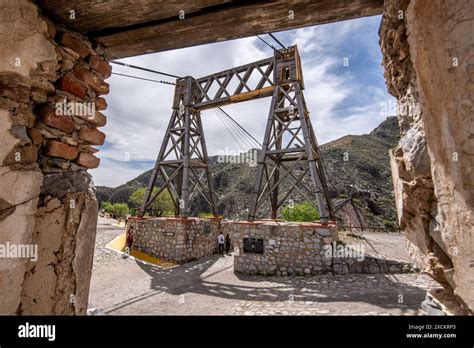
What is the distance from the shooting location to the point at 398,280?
6.36m

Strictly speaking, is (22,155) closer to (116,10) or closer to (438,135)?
(116,10)

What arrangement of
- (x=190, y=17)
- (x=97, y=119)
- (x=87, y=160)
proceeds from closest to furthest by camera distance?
(x=190, y=17) → (x=87, y=160) → (x=97, y=119)

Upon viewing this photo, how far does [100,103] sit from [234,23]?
1.48m

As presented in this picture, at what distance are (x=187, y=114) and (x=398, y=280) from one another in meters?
10.8

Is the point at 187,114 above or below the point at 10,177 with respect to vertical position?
above

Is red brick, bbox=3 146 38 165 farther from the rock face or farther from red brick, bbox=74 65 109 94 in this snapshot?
the rock face

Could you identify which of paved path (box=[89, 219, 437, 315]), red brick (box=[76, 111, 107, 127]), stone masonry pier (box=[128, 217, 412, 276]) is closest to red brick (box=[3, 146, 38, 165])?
red brick (box=[76, 111, 107, 127])

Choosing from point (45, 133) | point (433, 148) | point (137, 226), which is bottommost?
point (137, 226)

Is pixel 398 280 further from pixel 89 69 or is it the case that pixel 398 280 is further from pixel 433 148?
pixel 89 69

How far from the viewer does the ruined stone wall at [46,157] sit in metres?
1.58

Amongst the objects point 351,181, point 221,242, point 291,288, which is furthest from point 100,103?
point 351,181

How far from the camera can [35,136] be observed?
1754mm

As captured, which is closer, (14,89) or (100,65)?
(14,89)
